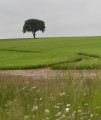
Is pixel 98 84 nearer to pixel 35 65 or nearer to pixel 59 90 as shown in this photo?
pixel 59 90

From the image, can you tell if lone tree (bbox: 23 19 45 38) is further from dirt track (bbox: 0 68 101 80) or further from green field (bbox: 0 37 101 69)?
dirt track (bbox: 0 68 101 80)

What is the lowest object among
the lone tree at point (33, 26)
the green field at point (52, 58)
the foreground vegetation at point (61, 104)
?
the green field at point (52, 58)

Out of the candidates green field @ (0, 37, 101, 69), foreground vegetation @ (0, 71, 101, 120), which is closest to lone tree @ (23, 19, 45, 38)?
green field @ (0, 37, 101, 69)

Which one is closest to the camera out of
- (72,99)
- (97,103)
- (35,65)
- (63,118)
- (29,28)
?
(63,118)

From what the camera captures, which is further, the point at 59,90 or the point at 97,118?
the point at 59,90

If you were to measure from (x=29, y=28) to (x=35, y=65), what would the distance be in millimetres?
79863

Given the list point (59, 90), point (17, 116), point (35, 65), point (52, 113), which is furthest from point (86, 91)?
point (35, 65)

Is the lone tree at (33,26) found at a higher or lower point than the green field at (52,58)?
higher

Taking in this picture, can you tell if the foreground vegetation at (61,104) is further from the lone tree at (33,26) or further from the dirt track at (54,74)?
the lone tree at (33,26)

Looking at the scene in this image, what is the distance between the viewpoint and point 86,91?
6.88 m

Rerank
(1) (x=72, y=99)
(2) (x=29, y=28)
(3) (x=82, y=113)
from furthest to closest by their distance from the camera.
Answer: (2) (x=29, y=28)
(1) (x=72, y=99)
(3) (x=82, y=113)

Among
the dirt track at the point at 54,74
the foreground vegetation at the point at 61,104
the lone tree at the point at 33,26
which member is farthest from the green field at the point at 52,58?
the lone tree at the point at 33,26

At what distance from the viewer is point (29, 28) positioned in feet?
334

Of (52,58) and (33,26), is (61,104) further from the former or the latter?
(33,26)
